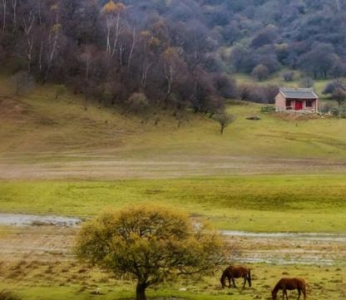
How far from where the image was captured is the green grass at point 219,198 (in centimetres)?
4706

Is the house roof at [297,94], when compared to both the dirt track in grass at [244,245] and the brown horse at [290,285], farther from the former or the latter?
the brown horse at [290,285]

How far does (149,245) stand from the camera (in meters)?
25.0

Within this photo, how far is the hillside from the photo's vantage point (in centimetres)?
7006

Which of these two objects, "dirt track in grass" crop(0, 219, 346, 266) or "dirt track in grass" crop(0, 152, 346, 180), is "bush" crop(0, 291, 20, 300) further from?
"dirt track in grass" crop(0, 152, 346, 180)

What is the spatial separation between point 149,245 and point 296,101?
9060cm

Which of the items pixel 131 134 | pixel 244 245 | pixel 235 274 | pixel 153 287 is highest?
pixel 235 274

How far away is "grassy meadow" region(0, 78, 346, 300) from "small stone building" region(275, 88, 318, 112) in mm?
5505

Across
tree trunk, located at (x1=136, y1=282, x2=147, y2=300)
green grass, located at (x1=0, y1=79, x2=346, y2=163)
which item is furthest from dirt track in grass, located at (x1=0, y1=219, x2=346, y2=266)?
green grass, located at (x1=0, y1=79, x2=346, y2=163)

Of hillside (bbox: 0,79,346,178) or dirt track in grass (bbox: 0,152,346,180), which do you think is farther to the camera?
hillside (bbox: 0,79,346,178)

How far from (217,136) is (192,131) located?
4359mm

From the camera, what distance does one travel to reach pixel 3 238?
41.1 metres

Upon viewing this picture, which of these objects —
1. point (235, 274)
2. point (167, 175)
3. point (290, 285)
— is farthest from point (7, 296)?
point (167, 175)

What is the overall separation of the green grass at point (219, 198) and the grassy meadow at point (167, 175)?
10 cm

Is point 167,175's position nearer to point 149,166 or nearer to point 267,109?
point 149,166
